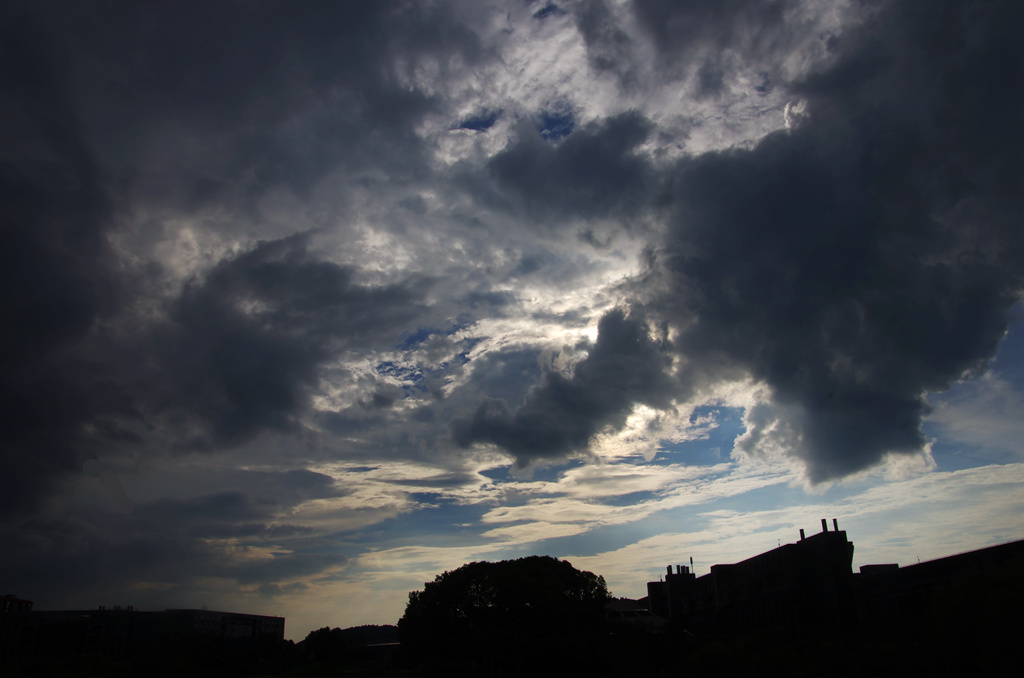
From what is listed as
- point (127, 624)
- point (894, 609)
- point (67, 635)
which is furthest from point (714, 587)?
point (67, 635)

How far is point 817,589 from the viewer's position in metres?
107

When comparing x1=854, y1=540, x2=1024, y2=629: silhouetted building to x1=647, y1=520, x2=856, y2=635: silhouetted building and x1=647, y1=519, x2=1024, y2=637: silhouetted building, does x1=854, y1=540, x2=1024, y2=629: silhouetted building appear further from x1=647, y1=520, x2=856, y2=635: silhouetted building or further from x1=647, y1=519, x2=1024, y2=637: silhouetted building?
x1=647, y1=520, x2=856, y2=635: silhouetted building

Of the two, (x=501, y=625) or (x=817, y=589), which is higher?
(x=817, y=589)

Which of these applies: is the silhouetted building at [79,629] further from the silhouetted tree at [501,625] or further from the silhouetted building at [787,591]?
the silhouetted building at [787,591]

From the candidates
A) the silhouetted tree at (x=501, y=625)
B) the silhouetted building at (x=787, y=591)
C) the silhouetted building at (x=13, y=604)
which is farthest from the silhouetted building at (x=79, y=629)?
the silhouetted building at (x=787, y=591)

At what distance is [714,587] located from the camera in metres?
137

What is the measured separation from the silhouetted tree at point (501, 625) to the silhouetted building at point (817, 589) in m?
28.5

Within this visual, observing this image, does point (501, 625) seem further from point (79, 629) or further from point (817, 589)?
point (79, 629)

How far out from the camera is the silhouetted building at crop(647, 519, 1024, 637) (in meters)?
Result: 77.8

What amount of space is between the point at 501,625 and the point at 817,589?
65796 mm

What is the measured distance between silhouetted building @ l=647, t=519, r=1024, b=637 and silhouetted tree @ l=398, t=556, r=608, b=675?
1121 inches

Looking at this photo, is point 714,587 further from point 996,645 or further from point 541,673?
point 996,645

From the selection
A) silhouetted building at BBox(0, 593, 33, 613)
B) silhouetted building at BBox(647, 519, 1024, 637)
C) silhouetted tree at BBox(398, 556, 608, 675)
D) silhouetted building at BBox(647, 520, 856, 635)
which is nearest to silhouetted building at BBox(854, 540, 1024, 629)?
silhouetted building at BBox(647, 519, 1024, 637)

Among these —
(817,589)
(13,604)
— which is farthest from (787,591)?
(13,604)
